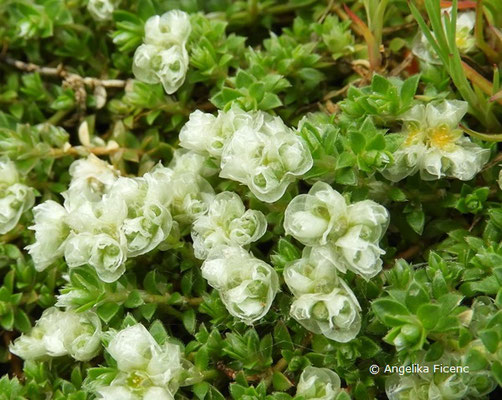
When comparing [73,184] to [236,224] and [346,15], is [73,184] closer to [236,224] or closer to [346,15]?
[236,224]

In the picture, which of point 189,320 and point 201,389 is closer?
point 201,389

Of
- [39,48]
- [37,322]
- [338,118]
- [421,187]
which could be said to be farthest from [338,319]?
[39,48]

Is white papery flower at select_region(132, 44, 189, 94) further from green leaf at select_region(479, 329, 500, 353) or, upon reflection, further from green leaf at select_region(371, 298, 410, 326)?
green leaf at select_region(479, 329, 500, 353)

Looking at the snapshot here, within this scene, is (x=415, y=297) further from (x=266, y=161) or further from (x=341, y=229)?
(x=266, y=161)

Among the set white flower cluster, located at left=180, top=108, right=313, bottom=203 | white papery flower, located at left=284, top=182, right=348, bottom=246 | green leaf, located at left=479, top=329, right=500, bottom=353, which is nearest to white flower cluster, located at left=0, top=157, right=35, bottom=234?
white flower cluster, located at left=180, top=108, right=313, bottom=203

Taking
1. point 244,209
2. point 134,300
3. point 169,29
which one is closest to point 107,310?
point 134,300

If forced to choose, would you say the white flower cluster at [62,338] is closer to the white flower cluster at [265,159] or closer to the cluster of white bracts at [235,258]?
the cluster of white bracts at [235,258]
